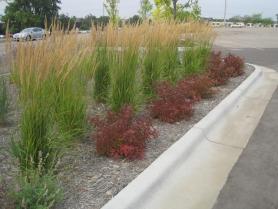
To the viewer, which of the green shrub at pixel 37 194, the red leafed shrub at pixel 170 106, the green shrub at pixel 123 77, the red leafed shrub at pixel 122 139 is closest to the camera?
the green shrub at pixel 37 194

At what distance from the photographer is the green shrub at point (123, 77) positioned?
612 centimetres

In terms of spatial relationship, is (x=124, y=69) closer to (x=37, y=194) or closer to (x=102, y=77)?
(x=102, y=77)

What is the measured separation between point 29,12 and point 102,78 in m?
43.6

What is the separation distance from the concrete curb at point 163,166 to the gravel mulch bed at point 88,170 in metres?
0.11

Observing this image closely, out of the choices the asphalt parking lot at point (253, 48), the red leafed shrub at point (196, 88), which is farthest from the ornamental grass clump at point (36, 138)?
the asphalt parking lot at point (253, 48)

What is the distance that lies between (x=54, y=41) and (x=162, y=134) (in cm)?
219

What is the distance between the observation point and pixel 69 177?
13.7 ft

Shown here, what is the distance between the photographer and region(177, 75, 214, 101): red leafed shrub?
7634 millimetres

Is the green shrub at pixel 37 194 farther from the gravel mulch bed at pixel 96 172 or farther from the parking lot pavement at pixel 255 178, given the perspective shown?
the parking lot pavement at pixel 255 178

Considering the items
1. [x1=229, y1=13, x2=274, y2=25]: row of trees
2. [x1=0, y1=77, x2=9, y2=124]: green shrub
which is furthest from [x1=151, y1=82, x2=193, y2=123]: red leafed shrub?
[x1=229, y1=13, x2=274, y2=25]: row of trees

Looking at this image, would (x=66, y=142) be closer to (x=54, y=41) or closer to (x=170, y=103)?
(x=54, y=41)

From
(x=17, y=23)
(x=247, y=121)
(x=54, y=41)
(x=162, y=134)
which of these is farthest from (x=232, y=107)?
(x=17, y=23)

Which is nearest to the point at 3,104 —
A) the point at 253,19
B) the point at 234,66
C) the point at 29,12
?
the point at 234,66

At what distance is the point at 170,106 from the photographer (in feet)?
21.2
